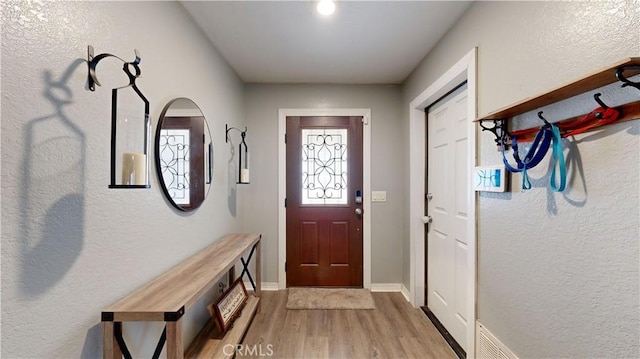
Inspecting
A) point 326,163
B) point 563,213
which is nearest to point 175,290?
point 563,213

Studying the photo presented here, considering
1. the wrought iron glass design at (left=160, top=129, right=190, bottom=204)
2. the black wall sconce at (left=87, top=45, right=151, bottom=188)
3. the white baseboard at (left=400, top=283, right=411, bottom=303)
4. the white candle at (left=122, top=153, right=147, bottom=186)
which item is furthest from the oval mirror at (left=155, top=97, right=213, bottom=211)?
the white baseboard at (left=400, top=283, right=411, bottom=303)

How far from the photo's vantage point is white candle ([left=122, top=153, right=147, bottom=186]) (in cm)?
95

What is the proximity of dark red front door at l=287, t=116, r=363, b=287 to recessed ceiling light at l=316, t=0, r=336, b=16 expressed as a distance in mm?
1447

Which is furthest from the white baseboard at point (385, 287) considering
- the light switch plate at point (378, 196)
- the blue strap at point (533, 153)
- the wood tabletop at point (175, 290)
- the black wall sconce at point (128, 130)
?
the black wall sconce at point (128, 130)

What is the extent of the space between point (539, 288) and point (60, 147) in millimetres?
2013

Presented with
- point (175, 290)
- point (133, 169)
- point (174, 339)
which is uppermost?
point (133, 169)

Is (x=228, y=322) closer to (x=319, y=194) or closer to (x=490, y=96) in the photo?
(x=319, y=194)

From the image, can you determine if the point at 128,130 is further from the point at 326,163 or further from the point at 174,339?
the point at 326,163

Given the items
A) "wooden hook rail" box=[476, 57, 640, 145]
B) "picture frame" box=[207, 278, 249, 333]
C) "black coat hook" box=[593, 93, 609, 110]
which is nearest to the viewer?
"wooden hook rail" box=[476, 57, 640, 145]

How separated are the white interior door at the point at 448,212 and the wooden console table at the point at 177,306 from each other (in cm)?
170

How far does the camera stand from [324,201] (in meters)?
3.03

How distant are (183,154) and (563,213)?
2009 mm

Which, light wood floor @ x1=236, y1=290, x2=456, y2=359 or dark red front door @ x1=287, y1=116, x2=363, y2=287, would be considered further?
dark red front door @ x1=287, y1=116, x2=363, y2=287

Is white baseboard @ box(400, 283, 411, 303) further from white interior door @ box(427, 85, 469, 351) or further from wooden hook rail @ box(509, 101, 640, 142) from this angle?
wooden hook rail @ box(509, 101, 640, 142)
